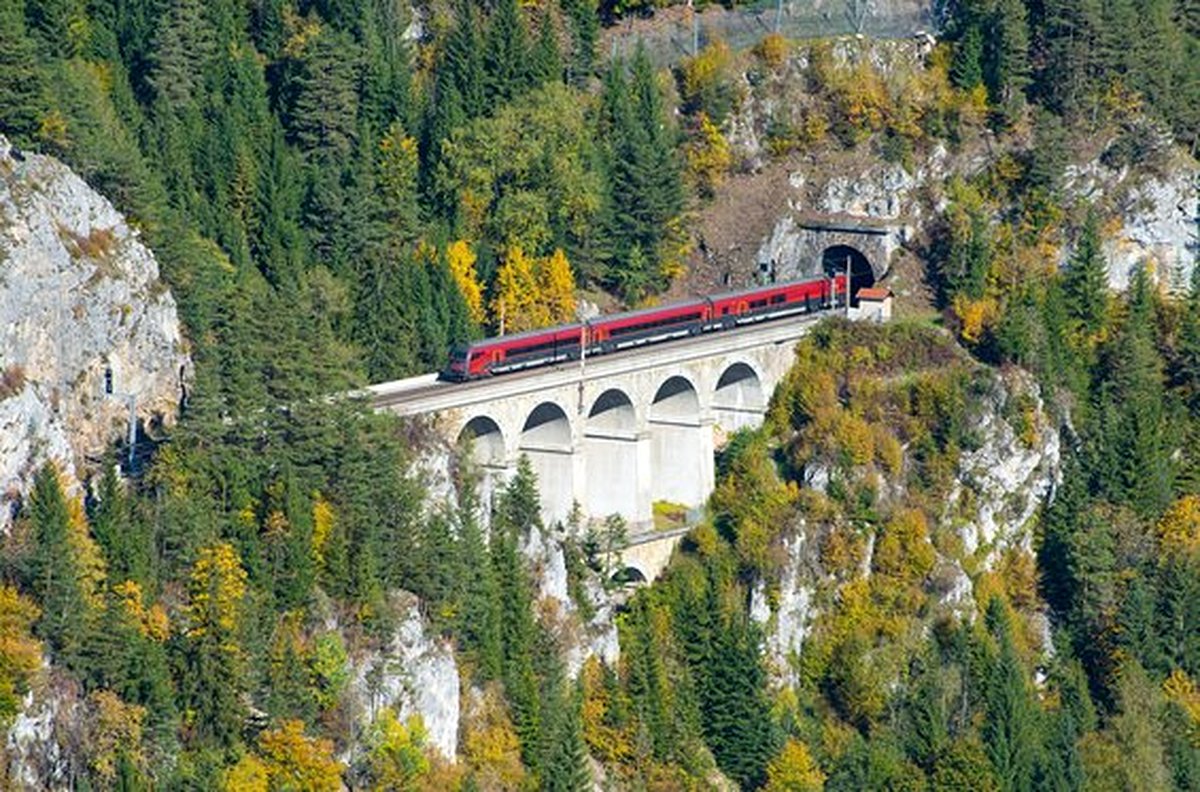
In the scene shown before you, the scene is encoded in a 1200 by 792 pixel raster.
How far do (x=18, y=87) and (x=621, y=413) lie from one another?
3214 cm

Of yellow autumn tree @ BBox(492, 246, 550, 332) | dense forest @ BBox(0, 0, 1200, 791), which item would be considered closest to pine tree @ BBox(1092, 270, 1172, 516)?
dense forest @ BBox(0, 0, 1200, 791)

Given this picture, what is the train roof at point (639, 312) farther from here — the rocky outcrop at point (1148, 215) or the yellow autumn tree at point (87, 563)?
the yellow autumn tree at point (87, 563)

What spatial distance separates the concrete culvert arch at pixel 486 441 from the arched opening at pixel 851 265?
3174cm

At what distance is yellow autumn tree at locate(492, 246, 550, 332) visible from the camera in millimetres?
182625

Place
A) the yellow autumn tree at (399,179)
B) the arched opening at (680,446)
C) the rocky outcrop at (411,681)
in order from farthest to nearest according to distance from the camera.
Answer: the yellow autumn tree at (399,179) < the arched opening at (680,446) < the rocky outcrop at (411,681)

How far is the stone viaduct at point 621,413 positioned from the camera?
16650 cm

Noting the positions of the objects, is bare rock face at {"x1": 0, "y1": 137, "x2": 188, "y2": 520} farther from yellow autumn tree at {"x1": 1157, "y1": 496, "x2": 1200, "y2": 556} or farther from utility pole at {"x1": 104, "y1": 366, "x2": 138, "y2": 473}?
yellow autumn tree at {"x1": 1157, "y1": 496, "x2": 1200, "y2": 556}

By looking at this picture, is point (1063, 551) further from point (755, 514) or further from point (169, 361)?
point (169, 361)

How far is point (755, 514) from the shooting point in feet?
585

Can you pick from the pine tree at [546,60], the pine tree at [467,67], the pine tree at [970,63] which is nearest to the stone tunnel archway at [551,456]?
the pine tree at [467,67]

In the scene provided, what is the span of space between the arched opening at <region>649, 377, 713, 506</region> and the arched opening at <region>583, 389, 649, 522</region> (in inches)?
131

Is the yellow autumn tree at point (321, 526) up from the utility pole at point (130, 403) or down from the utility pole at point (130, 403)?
down

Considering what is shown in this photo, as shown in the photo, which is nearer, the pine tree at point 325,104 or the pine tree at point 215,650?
the pine tree at point 215,650

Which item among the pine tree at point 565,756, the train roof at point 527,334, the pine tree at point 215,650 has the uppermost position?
the train roof at point 527,334
